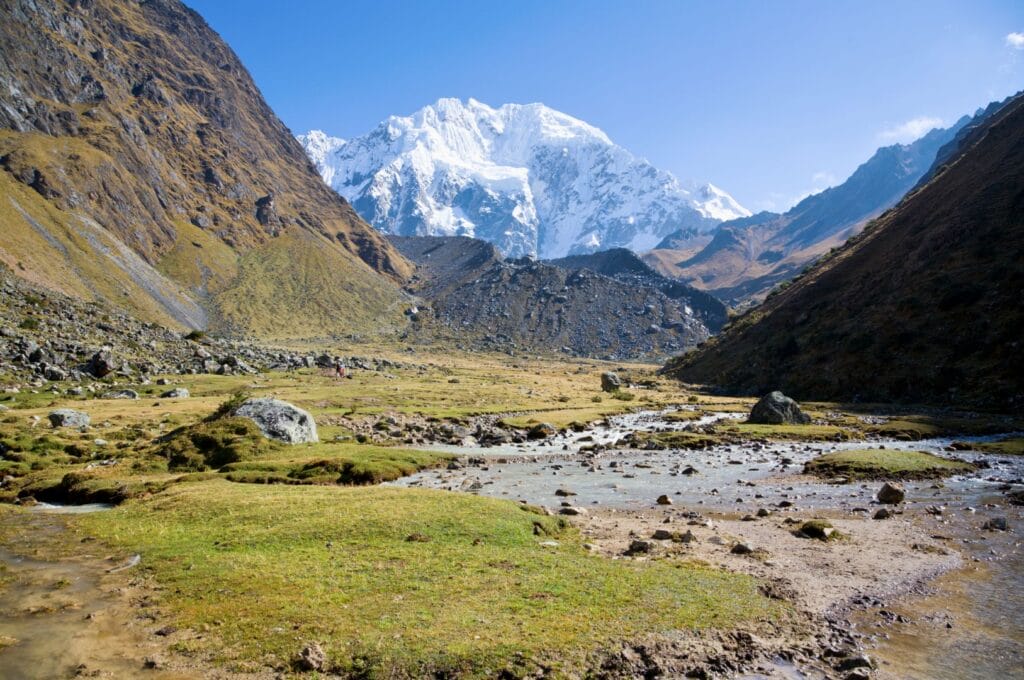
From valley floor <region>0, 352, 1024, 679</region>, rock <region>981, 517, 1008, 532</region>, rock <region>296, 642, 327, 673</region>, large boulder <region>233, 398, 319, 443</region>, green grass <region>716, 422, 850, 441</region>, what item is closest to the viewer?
rock <region>296, 642, 327, 673</region>

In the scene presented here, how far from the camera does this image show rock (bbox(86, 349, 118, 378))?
80.9 meters

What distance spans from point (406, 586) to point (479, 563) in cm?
356

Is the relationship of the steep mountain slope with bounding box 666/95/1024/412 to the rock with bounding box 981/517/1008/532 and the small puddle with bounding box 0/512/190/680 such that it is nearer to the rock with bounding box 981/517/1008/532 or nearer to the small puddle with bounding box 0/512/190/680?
the rock with bounding box 981/517/1008/532

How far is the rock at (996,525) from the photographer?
2798 centimetres

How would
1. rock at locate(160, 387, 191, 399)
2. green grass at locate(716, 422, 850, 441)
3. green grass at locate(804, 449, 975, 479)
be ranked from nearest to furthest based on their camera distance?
green grass at locate(804, 449, 975, 479) → green grass at locate(716, 422, 850, 441) → rock at locate(160, 387, 191, 399)

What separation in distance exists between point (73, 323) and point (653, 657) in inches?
4559

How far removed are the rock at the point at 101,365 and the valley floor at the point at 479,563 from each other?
100.0 ft

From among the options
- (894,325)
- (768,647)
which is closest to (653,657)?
(768,647)

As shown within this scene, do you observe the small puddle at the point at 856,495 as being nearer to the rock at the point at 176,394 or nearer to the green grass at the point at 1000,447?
the green grass at the point at 1000,447

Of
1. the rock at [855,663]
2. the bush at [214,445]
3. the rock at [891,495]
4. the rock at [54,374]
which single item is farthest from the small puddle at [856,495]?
the rock at [54,374]

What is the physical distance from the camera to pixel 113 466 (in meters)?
41.7

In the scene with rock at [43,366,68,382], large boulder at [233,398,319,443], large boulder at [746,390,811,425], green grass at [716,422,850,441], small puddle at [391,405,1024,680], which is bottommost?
small puddle at [391,405,1024,680]

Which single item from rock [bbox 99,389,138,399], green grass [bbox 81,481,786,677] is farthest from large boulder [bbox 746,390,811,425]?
rock [bbox 99,389,138,399]

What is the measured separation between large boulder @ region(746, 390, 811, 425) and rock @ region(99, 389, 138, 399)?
81402mm
